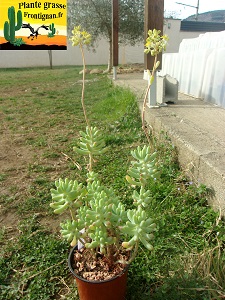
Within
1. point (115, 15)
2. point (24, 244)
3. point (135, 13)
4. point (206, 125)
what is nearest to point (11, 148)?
point (24, 244)

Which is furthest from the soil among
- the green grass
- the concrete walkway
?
the concrete walkway

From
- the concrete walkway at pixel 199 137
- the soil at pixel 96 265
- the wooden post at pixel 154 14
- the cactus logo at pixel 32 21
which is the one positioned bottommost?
the soil at pixel 96 265

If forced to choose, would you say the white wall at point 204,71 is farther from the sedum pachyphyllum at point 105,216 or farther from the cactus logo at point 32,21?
the cactus logo at point 32,21

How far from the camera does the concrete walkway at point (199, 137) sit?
1.71 meters

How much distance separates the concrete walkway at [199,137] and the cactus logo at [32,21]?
338 inches

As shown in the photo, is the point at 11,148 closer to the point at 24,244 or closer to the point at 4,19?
the point at 24,244

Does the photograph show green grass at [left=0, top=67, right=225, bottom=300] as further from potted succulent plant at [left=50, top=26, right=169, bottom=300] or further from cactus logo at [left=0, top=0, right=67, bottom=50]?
cactus logo at [left=0, top=0, right=67, bottom=50]

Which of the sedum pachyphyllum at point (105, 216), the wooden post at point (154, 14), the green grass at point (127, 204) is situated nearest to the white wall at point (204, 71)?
the wooden post at point (154, 14)

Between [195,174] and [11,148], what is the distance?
2255mm

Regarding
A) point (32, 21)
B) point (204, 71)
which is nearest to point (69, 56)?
point (32, 21)

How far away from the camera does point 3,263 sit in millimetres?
1604

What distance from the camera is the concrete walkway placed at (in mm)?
1713

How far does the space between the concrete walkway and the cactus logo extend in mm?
8590

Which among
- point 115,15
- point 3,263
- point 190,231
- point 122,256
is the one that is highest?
point 115,15
